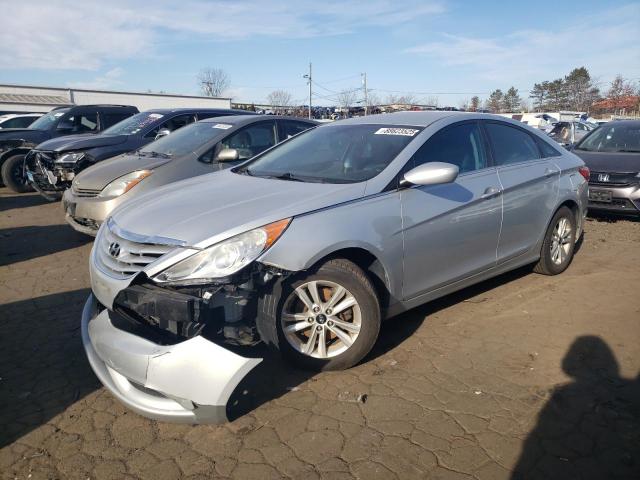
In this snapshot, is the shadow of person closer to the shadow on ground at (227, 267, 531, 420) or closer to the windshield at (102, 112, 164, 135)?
the shadow on ground at (227, 267, 531, 420)

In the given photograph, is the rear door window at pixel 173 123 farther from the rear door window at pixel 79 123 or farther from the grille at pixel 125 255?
the grille at pixel 125 255

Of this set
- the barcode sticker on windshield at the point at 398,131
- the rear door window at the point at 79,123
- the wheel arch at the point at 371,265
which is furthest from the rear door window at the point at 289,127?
the rear door window at the point at 79,123

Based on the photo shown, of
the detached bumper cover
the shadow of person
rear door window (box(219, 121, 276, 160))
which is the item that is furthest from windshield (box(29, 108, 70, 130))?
the shadow of person

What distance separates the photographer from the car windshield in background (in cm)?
364

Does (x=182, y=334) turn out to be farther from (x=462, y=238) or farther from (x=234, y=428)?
(x=462, y=238)

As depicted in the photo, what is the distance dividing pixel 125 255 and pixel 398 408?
184 cm

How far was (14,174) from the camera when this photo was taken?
10648mm

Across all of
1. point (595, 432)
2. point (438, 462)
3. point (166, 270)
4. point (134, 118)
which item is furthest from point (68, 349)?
point (134, 118)

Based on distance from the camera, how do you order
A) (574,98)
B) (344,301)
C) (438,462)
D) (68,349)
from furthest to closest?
(574,98) < (68,349) < (344,301) < (438,462)

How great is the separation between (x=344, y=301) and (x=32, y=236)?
5.82 m

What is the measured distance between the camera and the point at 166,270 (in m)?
2.74

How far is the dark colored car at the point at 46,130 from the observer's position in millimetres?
10547

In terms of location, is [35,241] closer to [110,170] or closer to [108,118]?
[110,170]

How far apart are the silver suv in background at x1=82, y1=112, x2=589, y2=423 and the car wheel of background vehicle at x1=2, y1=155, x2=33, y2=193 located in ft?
28.2
